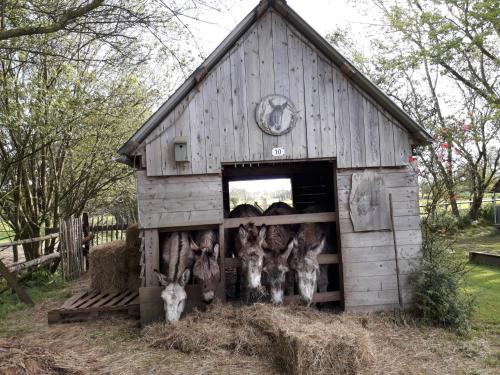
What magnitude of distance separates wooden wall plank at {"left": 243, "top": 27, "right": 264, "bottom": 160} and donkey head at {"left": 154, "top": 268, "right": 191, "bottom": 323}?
2419mm

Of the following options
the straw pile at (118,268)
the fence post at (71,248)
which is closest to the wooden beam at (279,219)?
the straw pile at (118,268)

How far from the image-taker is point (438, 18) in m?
15.7

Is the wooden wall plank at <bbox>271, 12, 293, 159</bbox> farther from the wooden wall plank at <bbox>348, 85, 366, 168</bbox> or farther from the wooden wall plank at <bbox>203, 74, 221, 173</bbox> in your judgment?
the wooden wall plank at <bbox>348, 85, 366, 168</bbox>

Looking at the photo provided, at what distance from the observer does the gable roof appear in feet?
20.5

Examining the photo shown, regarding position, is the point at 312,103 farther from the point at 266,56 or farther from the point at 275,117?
the point at 266,56

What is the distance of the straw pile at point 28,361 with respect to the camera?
160 inches

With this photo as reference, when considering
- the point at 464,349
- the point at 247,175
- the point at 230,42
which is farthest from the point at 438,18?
the point at 464,349

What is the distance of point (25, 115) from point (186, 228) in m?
5.76

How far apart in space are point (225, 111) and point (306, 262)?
306cm

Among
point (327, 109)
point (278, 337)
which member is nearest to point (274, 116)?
point (327, 109)

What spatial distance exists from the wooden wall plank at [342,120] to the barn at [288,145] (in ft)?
0.06

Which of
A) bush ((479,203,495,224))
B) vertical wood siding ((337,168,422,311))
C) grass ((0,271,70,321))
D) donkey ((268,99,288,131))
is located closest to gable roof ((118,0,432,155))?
vertical wood siding ((337,168,422,311))

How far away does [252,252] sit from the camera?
20.8 feet

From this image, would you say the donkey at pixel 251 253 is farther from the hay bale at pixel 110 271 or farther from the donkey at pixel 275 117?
the hay bale at pixel 110 271
